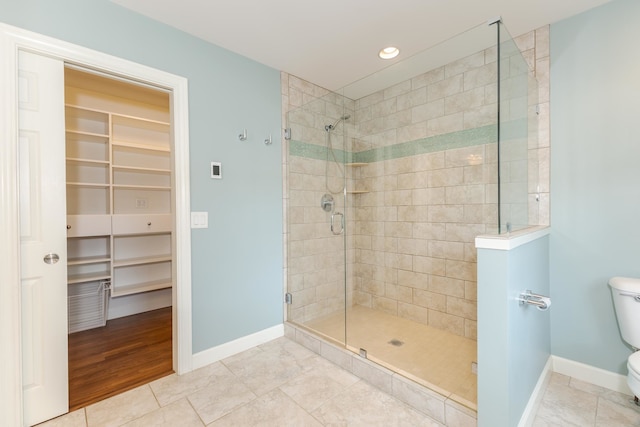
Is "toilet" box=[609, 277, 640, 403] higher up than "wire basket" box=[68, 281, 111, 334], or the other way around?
"toilet" box=[609, 277, 640, 403]

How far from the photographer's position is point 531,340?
1.61 metres

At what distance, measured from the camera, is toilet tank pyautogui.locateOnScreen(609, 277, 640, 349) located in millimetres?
1583

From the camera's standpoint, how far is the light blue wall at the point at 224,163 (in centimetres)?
186

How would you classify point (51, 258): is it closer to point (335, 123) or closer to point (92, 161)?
point (92, 161)

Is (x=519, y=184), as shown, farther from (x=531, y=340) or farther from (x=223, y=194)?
(x=223, y=194)

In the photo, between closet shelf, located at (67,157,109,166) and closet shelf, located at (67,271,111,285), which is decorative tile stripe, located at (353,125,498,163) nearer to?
closet shelf, located at (67,157,109,166)

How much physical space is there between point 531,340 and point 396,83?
7.78ft

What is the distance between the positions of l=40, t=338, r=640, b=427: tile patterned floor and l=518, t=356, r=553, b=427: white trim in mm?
34

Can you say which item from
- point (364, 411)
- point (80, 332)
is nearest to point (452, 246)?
point (364, 411)

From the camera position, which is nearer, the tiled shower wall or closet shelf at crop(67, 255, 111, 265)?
the tiled shower wall

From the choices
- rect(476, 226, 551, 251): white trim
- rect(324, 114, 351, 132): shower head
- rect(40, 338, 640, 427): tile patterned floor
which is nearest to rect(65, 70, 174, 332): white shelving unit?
rect(40, 338, 640, 427): tile patterned floor

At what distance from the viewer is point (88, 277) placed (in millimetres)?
2902

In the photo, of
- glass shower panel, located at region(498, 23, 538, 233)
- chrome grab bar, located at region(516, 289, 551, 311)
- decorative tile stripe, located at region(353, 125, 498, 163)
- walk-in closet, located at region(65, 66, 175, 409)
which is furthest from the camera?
walk-in closet, located at region(65, 66, 175, 409)

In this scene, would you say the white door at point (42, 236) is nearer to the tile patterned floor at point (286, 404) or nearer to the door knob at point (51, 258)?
the door knob at point (51, 258)
